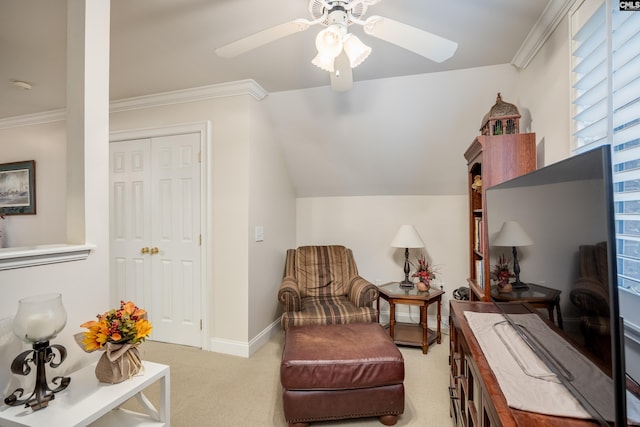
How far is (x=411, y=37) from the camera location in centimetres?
120

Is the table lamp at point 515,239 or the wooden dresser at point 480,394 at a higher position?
the table lamp at point 515,239

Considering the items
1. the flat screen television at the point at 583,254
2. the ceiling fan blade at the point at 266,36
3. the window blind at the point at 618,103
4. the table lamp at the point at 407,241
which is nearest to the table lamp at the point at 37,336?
the ceiling fan blade at the point at 266,36

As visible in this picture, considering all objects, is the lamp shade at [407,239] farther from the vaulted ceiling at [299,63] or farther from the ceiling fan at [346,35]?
the ceiling fan at [346,35]

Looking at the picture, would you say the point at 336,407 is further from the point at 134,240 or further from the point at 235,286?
the point at 134,240

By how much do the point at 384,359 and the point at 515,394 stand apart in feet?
2.99

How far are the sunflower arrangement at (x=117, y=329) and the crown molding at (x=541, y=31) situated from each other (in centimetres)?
250

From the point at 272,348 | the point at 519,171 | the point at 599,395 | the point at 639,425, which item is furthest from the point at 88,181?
the point at 519,171

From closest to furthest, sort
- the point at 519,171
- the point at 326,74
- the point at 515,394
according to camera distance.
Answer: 1. the point at 515,394
2. the point at 519,171
3. the point at 326,74

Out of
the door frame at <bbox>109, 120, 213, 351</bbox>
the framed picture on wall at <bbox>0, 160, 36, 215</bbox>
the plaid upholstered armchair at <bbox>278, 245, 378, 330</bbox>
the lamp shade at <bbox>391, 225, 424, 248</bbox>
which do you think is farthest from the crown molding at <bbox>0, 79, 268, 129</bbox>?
the lamp shade at <bbox>391, 225, 424, 248</bbox>

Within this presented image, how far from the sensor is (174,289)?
2770 mm

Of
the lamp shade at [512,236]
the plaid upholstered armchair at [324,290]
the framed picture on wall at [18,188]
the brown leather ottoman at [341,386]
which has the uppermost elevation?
the framed picture on wall at [18,188]

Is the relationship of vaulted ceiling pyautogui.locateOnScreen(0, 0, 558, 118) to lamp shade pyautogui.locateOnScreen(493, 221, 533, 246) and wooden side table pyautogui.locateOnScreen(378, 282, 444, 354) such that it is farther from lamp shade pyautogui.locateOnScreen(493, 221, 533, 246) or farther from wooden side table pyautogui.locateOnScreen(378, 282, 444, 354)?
wooden side table pyautogui.locateOnScreen(378, 282, 444, 354)

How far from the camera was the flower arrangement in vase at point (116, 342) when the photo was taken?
1.04 metres

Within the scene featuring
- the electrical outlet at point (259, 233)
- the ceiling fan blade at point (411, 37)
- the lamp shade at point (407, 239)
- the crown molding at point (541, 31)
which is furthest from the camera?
the lamp shade at point (407, 239)
